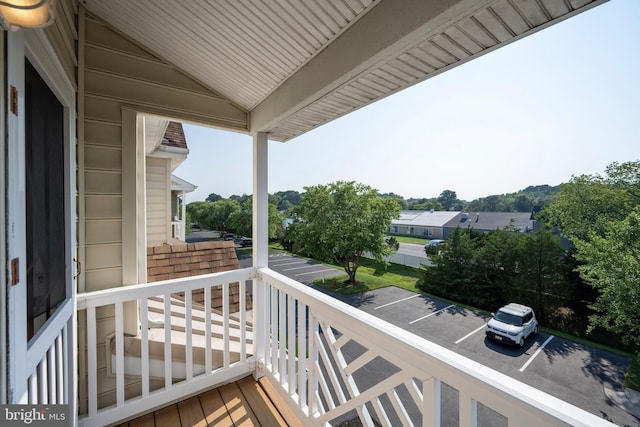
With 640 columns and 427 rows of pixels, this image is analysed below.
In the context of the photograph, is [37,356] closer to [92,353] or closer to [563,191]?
[92,353]

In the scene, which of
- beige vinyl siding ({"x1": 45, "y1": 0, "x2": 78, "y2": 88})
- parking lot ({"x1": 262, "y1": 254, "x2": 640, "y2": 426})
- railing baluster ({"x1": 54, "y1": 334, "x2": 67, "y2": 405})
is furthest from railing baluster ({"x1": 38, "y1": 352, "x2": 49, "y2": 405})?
parking lot ({"x1": 262, "y1": 254, "x2": 640, "y2": 426})

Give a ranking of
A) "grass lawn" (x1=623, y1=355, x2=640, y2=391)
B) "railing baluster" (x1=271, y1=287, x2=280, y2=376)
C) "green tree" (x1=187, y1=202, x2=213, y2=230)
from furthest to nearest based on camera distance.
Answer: "green tree" (x1=187, y1=202, x2=213, y2=230), "railing baluster" (x1=271, y1=287, x2=280, y2=376), "grass lawn" (x1=623, y1=355, x2=640, y2=391)

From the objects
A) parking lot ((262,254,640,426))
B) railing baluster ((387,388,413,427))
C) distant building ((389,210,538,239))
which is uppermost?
distant building ((389,210,538,239))

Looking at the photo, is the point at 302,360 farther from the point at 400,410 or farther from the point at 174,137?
the point at 174,137

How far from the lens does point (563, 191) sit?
1926 mm

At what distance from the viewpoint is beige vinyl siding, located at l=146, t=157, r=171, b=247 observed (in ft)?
16.5

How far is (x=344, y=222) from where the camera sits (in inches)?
324

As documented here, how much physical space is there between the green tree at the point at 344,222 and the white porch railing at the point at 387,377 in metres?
2.64

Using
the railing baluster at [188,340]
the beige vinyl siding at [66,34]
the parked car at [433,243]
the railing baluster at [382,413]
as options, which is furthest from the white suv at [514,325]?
the beige vinyl siding at [66,34]

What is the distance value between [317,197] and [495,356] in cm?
588

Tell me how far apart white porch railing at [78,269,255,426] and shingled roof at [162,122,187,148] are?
3.48m

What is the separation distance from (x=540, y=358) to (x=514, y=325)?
0.26 m

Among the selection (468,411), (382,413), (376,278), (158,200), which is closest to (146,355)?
(382,413)

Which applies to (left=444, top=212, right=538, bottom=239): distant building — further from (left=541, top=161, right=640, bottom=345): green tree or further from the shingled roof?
the shingled roof
